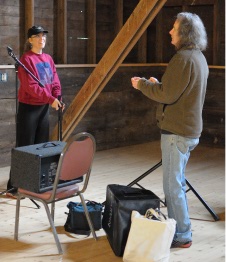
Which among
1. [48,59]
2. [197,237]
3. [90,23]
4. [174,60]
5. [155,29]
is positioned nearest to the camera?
[174,60]

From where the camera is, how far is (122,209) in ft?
13.1

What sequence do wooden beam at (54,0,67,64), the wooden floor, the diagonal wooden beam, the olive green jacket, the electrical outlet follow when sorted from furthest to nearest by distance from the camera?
wooden beam at (54,0,67,64) → the electrical outlet → the diagonal wooden beam → the wooden floor → the olive green jacket

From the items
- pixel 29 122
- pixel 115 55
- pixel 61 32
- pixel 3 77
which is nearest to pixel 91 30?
pixel 61 32

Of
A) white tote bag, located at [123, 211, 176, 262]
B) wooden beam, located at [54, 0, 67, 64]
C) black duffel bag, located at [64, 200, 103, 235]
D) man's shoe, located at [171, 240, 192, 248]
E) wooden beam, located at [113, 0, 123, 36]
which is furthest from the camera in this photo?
wooden beam, located at [113, 0, 123, 36]

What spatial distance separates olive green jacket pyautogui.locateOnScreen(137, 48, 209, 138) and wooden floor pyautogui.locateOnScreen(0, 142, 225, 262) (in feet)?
2.63

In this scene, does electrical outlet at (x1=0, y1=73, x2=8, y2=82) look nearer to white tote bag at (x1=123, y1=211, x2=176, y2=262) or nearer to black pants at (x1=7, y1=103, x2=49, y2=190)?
black pants at (x1=7, y1=103, x2=49, y2=190)

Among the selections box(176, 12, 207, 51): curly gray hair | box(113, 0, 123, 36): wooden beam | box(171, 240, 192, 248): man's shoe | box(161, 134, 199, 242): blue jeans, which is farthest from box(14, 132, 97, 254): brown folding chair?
box(113, 0, 123, 36): wooden beam

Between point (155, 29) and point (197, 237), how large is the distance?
4.75 metres

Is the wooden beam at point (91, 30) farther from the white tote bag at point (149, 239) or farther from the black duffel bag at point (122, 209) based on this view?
the white tote bag at point (149, 239)

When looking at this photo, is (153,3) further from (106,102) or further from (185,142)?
(106,102)

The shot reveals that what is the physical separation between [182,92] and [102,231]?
1236mm

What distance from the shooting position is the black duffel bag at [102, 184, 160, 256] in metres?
4.00

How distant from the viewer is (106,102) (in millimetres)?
8016

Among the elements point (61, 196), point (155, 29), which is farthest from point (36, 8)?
point (61, 196)
